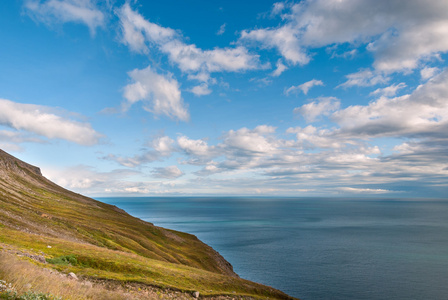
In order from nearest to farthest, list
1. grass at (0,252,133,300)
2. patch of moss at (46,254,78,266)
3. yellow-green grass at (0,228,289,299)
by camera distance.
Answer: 1. grass at (0,252,133,300)
2. patch of moss at (46,254,78,266)
3. yellow-green grass at (0,228,289,299)

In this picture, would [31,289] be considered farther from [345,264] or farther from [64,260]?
[345,264]

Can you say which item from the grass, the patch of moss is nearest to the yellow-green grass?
the patch of moss

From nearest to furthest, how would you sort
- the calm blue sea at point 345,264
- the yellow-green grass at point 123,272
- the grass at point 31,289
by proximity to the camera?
1. the grass at point 31,289
2. the yellow-green grass at point 123,272
3. the calm blue sea at point 345,264

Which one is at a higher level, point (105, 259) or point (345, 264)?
point (105, 259)

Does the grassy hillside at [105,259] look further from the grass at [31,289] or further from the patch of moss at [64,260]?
the grass at [31,289]

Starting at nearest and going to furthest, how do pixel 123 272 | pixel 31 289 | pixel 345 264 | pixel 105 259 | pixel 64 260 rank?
pixel 31 289, pixel 64 260, pixel 123 272, pixel 105 259, pixel 345 264

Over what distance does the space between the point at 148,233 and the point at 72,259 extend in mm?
68200

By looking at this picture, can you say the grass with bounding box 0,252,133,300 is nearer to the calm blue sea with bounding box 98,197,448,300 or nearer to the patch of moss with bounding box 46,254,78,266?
the patch of moss with bounding box 46,254,78,266

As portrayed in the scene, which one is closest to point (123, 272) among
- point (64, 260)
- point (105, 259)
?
point (105, 259)

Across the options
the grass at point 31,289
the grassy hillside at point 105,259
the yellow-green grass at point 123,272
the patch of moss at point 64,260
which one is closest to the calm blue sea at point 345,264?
the grassy hillside at point 105,259

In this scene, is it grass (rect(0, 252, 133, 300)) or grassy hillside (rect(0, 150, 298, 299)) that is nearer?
grass (rect(0, 252, 133, 300))

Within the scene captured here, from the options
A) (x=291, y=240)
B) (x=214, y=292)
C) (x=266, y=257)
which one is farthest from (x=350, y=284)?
(x=291, y=240)

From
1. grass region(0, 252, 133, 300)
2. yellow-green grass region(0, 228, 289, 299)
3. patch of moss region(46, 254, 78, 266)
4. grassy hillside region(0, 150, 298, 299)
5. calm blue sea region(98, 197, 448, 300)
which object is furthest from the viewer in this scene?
calm blue sea region(98, 197, 448, 300)

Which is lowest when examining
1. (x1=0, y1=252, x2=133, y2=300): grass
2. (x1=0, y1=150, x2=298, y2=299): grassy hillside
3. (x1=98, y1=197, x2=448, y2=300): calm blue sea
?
(x1=98, y1=197, x2=448, y2=300): calm blue sea
